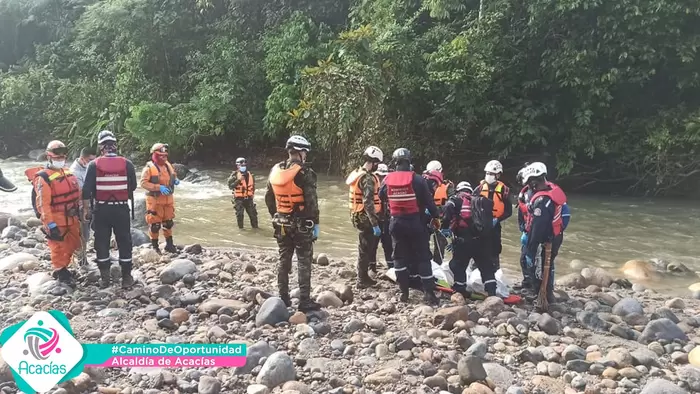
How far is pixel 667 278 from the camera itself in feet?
Answer: 28.2

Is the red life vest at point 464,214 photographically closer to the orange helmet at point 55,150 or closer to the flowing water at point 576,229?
the flowing water at point 576,229

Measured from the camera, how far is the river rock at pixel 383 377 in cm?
437

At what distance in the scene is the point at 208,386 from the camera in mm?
4145

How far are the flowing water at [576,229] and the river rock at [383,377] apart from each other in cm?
445

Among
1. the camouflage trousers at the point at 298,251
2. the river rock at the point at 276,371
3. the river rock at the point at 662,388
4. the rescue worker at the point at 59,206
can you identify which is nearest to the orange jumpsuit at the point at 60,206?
the rescue worker at the point at 59,206

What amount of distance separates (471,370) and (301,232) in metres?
2.16

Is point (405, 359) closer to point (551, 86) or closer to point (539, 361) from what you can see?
point (539, 361)

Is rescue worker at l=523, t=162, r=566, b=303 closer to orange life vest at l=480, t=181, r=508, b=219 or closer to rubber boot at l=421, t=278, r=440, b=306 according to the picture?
orange life vest at l=480, t=181, r=508, b=219

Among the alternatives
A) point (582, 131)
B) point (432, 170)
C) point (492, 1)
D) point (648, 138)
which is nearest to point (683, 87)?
point (648, 138)

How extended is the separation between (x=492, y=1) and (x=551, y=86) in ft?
9.31

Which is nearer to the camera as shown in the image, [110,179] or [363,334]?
[363,334]

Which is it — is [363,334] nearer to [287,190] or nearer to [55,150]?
[287,190]

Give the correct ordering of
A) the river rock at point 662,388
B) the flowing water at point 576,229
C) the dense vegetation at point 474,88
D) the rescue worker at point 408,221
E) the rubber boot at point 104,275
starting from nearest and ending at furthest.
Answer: the river rock at point 662,388
the rescue worker at point 408,221
the rubber boot at point 104,275
the flowing water at point 576,229
the dense vegetation at point 474,88

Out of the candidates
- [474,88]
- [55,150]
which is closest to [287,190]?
[55,150]
